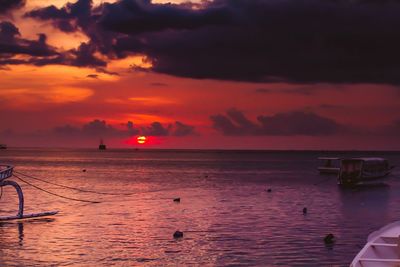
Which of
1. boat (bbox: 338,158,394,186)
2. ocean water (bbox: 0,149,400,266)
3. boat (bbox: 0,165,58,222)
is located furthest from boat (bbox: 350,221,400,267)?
boat (bbox: 338,158,394,186)

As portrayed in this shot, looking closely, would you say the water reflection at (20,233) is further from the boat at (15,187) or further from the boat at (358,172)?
the boat at (358,172)

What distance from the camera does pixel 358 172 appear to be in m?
90.6

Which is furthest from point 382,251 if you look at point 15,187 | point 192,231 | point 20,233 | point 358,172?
point 358,172

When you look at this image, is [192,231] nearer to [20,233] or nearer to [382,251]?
[20,233]

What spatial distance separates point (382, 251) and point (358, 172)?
73.8m

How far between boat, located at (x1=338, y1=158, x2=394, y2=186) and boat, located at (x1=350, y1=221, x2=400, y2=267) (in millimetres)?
66958

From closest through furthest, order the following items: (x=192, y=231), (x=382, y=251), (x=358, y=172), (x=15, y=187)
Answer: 1. (x=382, y=251)
2. (x=192, y=231)
3. (x=15, y=187)
4. (x=358, y=172)

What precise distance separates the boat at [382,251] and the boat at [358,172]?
66958 millimetres

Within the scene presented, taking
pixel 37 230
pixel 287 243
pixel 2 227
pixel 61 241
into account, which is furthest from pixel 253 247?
pixel 2 227

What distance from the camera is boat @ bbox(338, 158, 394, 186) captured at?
8981 cm

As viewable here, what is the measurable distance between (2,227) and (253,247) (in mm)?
19654

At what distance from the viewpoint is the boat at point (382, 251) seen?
56.1 feet

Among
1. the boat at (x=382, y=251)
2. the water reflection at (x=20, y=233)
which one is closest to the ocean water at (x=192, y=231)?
the water reflection at (x=20, y=233)

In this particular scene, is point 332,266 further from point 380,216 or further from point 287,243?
point 380,216
